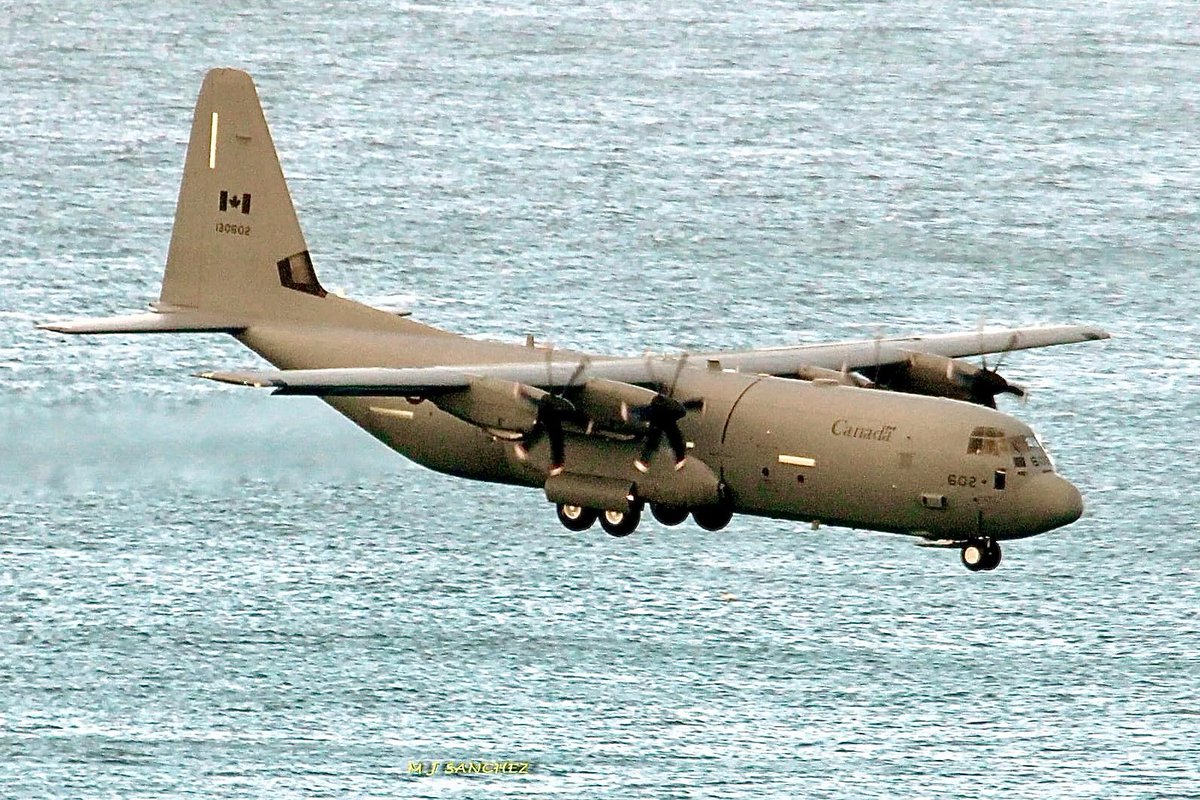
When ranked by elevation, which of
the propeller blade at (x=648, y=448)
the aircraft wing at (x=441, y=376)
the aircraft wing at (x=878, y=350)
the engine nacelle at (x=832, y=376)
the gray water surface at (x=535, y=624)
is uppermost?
the aircraft wing at (x=878, y=350)

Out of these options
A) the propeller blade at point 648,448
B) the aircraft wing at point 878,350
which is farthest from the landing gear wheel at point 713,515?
the aircraft wing at point 878,350

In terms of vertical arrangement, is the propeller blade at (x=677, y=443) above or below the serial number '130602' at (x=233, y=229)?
below

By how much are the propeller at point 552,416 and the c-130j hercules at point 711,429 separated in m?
0.05

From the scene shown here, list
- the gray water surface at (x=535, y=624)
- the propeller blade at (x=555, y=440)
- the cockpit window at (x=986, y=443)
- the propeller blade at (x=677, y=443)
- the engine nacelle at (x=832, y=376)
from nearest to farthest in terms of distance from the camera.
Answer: the cockpit window at (x=986, y=443) → the propeller blade at (x=555, y=440) → the propeller blade at (x=677, y=443) → the engine nacelle at (x=832, y=376) → the gray water surface at (x=535, y=624)

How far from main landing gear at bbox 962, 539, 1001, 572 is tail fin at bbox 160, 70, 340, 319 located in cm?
2164

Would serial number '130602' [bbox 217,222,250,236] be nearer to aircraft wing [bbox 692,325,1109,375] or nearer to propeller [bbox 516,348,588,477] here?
propeller [bbox 516,348,588,477]

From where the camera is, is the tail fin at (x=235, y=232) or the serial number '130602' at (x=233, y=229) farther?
the serial number '130602' at (x=233, y=229)

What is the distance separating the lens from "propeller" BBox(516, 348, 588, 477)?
58562 millimetres

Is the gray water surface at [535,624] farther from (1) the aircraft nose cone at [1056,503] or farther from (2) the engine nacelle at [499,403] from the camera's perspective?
(1) the aircraft nose cone at [1056,503]

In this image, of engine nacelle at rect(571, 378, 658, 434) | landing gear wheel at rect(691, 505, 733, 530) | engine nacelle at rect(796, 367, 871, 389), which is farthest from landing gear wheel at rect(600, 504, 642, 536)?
engine nacelle at rect(796, 367, 871, 389)

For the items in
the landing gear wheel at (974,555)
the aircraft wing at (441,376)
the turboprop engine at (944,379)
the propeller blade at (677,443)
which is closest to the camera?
the aircraft wing at (441,376)

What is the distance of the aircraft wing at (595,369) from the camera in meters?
56.8

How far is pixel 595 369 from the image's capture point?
60531 millimetres

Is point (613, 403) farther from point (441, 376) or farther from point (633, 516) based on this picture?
point (441, 376)
